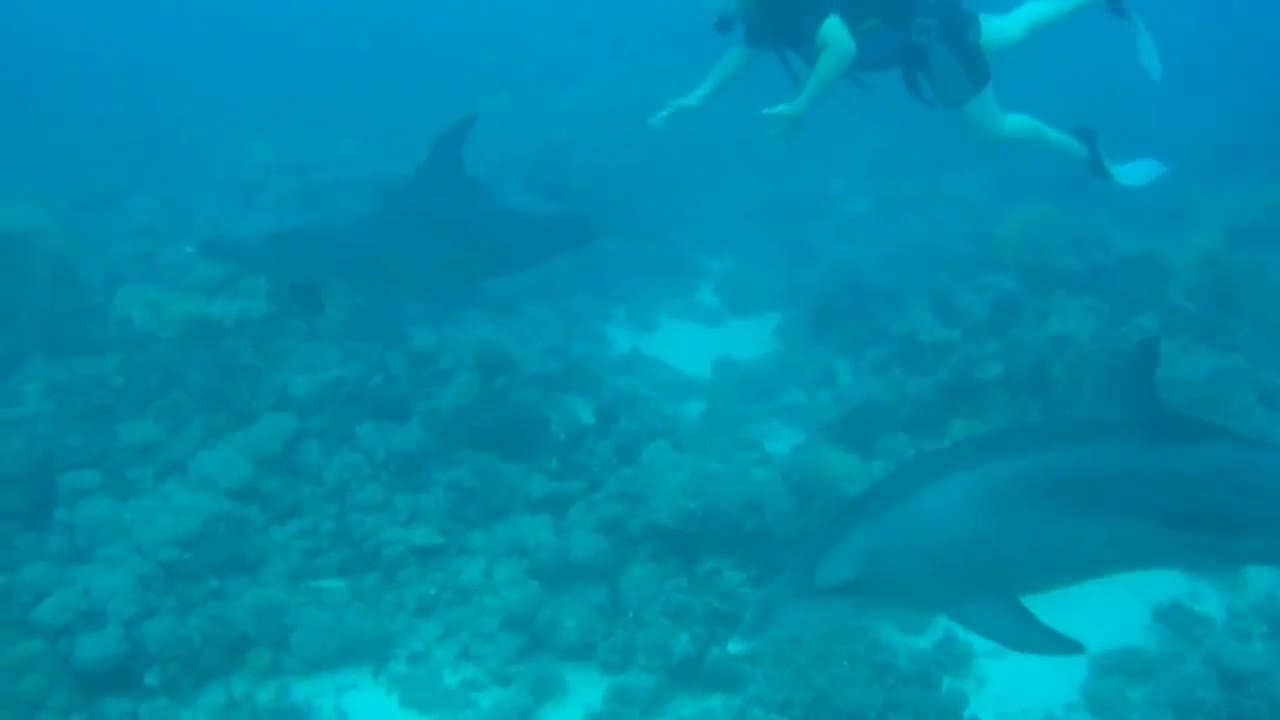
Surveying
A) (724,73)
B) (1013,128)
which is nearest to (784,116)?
(724,73)

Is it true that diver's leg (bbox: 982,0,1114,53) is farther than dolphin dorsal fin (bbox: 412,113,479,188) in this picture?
No

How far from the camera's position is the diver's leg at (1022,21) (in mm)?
8789

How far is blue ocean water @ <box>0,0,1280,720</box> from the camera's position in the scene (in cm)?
568

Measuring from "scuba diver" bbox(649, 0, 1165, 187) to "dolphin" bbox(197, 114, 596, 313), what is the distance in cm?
324

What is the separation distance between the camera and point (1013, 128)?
28.7 feet

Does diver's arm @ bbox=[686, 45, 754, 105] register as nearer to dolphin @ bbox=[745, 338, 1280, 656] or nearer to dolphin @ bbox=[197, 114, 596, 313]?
dolphin @ bbox=[197, 114, 596, 313]

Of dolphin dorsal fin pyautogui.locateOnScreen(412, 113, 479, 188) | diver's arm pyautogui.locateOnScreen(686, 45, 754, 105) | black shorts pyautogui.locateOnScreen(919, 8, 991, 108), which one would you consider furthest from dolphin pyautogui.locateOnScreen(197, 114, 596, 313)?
black shorts pyautogui.locateOnScreen(919, 8, 991, 108)

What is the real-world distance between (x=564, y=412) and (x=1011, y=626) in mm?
4344

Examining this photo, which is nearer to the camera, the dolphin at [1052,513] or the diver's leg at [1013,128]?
the dolphin at [1052,513]

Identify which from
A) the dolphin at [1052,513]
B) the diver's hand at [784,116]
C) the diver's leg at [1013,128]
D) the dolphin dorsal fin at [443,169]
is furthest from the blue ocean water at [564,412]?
the diver's hand at [784,116]

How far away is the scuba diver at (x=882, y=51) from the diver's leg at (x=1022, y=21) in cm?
9

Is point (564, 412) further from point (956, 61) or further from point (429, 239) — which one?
point (956, 61)

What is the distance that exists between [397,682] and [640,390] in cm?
445

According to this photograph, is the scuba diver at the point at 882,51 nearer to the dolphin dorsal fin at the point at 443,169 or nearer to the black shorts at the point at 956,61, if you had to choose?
the black shorts at the point at 956,61
